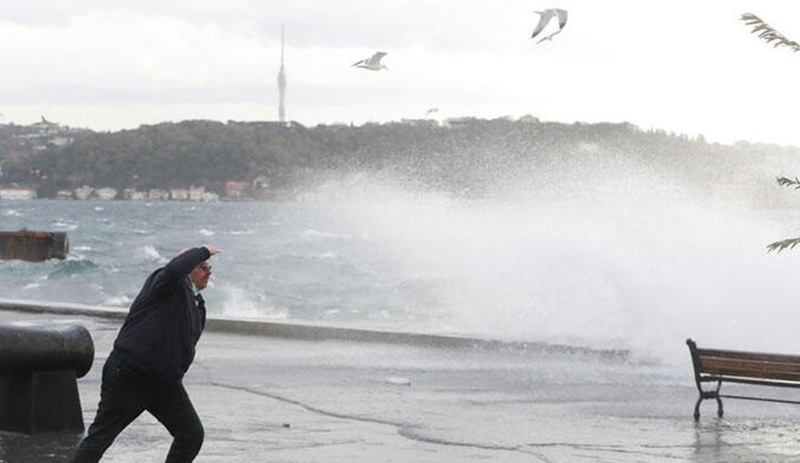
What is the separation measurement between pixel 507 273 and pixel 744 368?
28.7m

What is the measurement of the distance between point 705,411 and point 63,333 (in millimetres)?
5473

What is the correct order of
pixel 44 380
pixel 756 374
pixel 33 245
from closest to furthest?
1. pixel 44 380
2. pixel 756 374
3. pixel 33 245

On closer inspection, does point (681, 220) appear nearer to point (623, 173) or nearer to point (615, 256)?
point (615, 256)

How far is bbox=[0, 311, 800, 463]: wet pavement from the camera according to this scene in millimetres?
10586

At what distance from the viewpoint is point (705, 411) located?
43.1ft

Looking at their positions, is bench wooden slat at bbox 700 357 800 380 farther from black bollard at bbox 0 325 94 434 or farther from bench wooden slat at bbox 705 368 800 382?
black bollard at bbox 0 325 94 434

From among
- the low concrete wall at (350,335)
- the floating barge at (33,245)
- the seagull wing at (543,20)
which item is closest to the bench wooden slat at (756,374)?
the low concrete wall at (350,335)

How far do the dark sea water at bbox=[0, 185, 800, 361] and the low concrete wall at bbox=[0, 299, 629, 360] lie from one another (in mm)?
492

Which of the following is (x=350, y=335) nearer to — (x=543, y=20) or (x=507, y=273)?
(x=543, y=20)

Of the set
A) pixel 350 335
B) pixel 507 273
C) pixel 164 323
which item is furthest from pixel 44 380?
pixel 507 273

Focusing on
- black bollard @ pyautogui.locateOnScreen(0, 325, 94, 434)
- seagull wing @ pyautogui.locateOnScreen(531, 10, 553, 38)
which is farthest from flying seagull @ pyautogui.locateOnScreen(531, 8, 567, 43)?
black bollard @ pyautogui.locateOnScreen(0, 325, 94, 434)

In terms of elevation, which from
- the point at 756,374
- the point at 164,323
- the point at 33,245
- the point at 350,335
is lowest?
the point at 33,245

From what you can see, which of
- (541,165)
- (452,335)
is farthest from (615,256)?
(541,165)

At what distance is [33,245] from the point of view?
1865 inches
